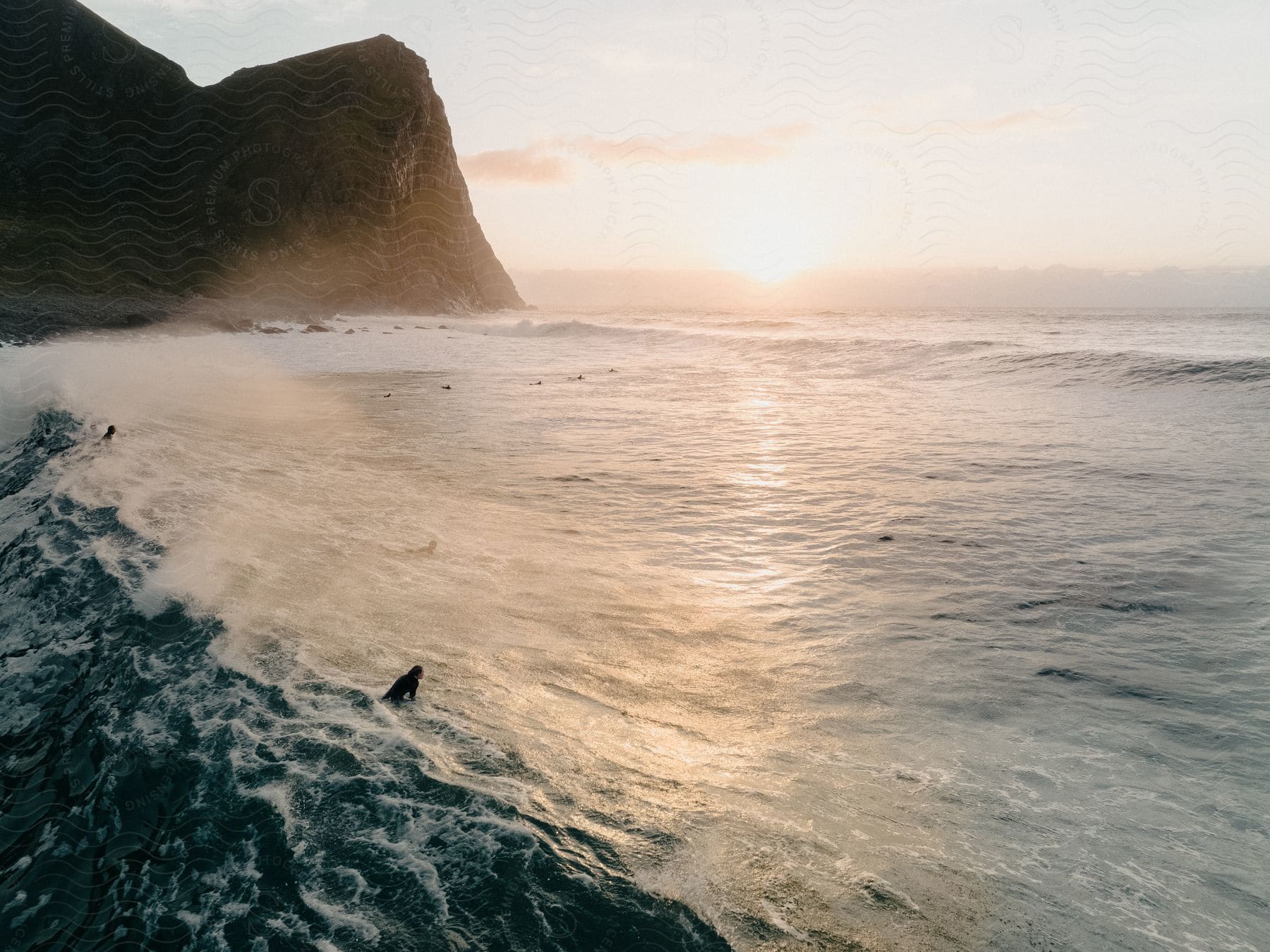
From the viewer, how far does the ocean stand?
3.06m

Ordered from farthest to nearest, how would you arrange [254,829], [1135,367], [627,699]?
[1135,367] < [627,699] < [254,829]

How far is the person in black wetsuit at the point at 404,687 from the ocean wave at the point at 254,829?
4.5 inches

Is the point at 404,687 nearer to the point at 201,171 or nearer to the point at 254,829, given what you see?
the point at 254,829

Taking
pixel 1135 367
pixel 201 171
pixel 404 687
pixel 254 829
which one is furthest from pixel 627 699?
pixel 201 171

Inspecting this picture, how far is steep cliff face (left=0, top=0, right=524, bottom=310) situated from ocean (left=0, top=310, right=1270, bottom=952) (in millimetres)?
59234

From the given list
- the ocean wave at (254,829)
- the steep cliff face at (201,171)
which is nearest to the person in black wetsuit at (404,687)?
the ocean wave at (254,829)

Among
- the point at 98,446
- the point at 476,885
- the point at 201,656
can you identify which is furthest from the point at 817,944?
the point at 98,446

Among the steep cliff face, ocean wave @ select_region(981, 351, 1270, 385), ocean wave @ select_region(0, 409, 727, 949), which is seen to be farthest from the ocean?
the steep cliff face

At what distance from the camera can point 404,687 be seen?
14.6ft

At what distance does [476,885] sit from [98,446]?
35.7ft

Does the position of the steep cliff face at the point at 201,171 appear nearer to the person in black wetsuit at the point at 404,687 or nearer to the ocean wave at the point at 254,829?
the ocean wave at the point at 254,829

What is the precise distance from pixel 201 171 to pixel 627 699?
3260 inches

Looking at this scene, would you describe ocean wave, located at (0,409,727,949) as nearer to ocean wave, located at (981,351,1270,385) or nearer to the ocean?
the ocean

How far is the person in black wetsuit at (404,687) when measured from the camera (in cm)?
444
